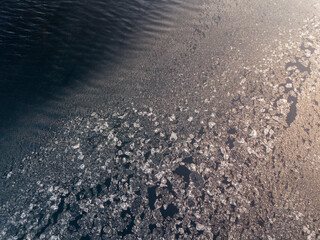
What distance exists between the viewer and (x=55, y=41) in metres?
2.93

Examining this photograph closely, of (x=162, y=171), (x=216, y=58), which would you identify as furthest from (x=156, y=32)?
(x=162, y=171)

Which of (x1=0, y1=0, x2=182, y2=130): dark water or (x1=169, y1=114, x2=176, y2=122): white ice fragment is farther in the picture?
(x1=0, y1=0, x2=182, y2=130): dark water

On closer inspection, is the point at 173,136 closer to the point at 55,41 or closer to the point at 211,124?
the point at 211,124

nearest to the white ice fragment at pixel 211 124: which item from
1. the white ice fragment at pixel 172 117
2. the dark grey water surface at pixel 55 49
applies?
the white ice fragment at pixel 172 117

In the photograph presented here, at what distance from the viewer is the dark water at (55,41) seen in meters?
2.44

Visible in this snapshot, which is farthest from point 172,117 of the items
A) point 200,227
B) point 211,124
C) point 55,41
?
point 55,41

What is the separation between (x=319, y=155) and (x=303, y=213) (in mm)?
579

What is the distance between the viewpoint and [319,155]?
2016 mm

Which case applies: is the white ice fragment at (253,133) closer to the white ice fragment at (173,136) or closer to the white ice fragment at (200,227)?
the white ice fragment at (173,136)

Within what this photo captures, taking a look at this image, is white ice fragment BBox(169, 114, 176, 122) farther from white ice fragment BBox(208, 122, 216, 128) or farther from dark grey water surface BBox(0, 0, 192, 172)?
dark grey water surface BBox(0, 0, 192, 172)

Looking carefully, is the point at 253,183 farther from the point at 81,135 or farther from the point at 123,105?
the point at 81,135

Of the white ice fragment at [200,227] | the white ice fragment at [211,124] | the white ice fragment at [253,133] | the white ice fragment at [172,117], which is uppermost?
the white ice fragment at [253,133]

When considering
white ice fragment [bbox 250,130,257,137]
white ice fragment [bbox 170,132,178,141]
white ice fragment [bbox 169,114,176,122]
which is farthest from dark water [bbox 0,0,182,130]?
white ice fragment [bbox 250,130,257,137]

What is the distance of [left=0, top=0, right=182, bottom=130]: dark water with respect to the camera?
2.44 metres
